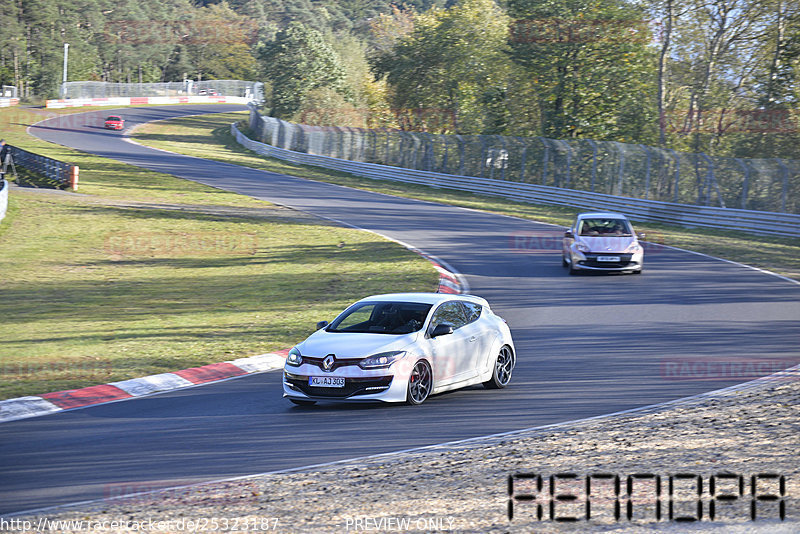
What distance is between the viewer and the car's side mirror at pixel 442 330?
11531 mm

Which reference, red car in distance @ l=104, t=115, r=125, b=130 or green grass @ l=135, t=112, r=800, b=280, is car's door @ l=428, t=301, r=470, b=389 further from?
red car in distance @ l=104, t=115, r=125, b=130

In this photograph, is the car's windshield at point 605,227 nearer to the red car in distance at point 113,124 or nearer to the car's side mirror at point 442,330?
the car's side mirror at point 442,330

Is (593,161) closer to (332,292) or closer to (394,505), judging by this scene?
(332,292)

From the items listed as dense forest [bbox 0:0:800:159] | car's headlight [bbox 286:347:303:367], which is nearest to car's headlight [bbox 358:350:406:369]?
car's headlight [bbox 286:347:303:367]

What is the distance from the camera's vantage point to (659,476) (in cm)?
753

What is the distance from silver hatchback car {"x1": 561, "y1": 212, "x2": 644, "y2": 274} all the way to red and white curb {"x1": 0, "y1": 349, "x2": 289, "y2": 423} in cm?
1097

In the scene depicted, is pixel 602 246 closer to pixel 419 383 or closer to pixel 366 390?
pixel 419 383

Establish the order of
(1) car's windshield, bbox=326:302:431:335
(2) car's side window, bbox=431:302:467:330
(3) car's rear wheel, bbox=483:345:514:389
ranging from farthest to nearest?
(3) car's rear wheel, bbox=483:345:514:389, (2) car's side window, bbox=431:302:467:330, (1) car's windshield, bbox=326:302:431:335

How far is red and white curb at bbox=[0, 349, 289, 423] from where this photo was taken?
1143cm

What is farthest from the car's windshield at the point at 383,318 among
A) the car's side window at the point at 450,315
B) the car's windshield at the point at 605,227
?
the car's windshield at the point at 605,227

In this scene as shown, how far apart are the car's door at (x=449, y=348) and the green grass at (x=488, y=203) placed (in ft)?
49.9

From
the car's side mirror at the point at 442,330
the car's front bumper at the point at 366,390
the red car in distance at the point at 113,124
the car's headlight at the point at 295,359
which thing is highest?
the red car in distance at the point at 113,124

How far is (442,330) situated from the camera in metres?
11.6

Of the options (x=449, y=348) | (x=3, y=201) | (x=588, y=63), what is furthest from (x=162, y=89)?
A: (x=449, y=348)
